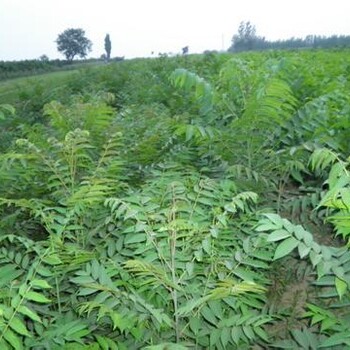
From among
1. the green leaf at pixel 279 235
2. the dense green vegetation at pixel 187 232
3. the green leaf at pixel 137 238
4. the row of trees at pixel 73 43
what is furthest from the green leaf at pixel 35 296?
the row of trees at pixel 73 43

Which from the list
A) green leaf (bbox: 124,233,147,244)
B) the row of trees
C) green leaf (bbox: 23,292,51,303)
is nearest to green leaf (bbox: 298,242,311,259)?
green leaf (bbox: 124,233,147,244)

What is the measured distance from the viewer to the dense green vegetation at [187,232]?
186 cm

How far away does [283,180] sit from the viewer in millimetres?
3381

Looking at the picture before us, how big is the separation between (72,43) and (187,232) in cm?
7597

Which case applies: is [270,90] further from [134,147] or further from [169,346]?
[169,346]

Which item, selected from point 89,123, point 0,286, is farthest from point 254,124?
point 0,286

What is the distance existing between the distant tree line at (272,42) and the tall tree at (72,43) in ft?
139

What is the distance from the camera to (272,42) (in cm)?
3603

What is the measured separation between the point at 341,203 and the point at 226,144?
6.16 ft

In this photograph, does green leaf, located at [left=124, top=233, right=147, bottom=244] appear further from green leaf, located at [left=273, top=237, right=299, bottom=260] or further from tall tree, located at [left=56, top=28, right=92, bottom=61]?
tall tree, located at [left=56, top=28, right=92, bottom=61]

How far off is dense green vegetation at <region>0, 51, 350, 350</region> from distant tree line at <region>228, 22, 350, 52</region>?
2972cm

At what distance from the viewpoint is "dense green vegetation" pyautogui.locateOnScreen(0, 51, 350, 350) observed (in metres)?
1.86

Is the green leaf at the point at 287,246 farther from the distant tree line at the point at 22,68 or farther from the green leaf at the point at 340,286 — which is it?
the distant tree line at the point at 22,68

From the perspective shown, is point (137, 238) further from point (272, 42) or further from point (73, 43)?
point (73, 43)
